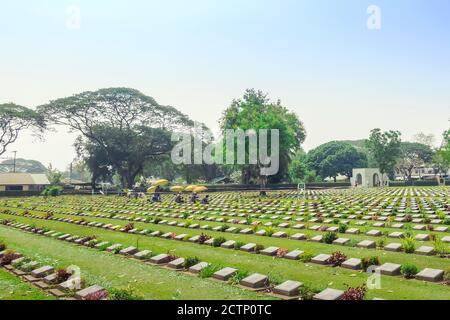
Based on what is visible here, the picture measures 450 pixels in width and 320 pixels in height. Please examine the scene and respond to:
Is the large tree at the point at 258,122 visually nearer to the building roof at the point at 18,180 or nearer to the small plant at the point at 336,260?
the building roof at the point at 18,180

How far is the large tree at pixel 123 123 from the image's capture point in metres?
62.1

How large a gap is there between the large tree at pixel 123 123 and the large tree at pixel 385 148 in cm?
3553

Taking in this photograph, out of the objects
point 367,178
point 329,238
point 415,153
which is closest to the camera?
point 329,238

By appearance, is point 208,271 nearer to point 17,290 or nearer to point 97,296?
point 97,296

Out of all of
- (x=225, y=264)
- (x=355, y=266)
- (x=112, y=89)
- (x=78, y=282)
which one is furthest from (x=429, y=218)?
(x=112, y=89)

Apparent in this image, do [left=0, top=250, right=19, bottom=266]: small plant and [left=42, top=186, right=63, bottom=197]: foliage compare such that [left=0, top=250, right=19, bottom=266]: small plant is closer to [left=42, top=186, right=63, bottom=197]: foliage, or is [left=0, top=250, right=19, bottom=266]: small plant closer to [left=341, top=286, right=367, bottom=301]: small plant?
[left=341, top=286, right=367, bottom=301]: small plant

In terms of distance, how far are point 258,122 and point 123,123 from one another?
79.5 feet

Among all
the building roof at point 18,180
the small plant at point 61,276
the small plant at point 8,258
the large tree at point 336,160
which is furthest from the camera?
the large tree at point 336,160

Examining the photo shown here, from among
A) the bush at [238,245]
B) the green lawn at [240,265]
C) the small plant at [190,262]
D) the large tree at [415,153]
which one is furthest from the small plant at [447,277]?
the large tree at [415,153]

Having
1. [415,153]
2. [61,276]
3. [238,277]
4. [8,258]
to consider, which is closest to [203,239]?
[238,277]

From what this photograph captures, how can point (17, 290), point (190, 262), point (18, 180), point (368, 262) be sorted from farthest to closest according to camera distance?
point (18, 180)
point (190, 262)
point (368, 262)
point (17, 290)

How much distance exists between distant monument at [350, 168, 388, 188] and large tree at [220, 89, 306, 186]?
13.8 m

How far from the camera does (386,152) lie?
74.9 m

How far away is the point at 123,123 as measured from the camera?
2618 inches
